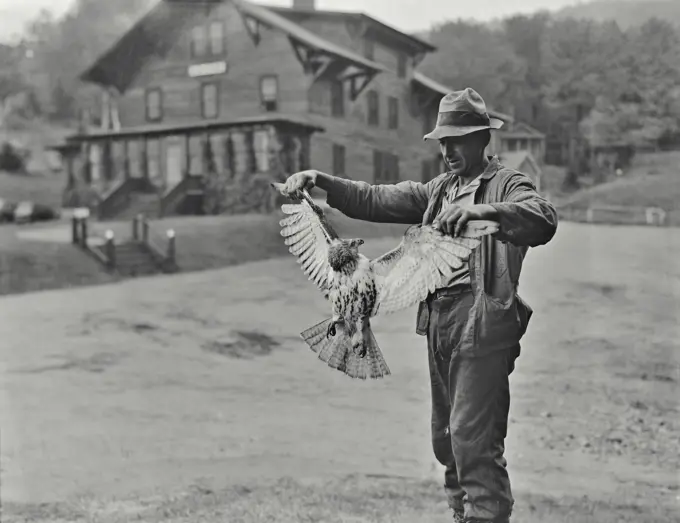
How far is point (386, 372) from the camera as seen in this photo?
6.97 ft

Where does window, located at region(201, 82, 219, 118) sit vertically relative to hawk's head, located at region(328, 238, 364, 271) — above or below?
above

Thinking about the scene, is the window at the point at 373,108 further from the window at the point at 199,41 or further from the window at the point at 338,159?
the window at the point at 199,41

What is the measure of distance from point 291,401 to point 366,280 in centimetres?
302

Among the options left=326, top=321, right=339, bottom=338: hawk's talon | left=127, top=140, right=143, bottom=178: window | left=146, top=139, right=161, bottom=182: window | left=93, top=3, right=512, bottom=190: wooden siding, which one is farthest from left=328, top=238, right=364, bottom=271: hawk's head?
left=127, top=140, right=143, bottom=178: window

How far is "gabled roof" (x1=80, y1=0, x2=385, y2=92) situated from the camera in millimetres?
5320

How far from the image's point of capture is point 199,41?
569 centimetres

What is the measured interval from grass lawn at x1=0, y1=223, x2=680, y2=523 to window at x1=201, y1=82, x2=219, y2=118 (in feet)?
4.10

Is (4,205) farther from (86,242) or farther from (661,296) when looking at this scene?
(661,296)

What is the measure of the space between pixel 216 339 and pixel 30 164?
2156 millimetres

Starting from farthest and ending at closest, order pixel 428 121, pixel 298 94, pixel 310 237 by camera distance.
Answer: pixel 298 94
pixel 428 121
pixel 310 237

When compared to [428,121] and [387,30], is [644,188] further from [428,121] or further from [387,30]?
[387,30]

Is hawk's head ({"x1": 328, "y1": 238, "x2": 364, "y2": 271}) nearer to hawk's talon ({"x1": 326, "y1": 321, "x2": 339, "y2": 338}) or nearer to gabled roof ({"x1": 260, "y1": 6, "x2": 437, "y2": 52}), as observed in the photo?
hawk's talon ({"x1": 326, "y1": 321, "x2": 339, "y2": 338})

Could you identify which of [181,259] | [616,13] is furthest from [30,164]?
[616,13]

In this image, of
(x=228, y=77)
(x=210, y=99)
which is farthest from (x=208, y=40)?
(x=210, y=99)
